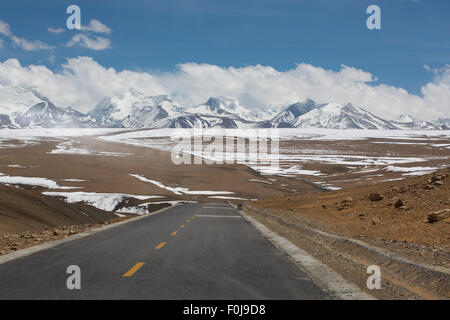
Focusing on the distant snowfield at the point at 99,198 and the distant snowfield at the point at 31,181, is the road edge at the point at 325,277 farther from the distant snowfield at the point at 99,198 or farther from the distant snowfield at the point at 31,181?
the distant snowfield at the point at 31,181

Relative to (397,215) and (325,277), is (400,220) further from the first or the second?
(325,277)

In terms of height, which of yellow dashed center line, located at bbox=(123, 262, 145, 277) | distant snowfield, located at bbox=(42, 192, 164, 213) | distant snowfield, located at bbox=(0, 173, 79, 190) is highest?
yellow dashed center line, located at bbox=(123, 262, 145, 277)

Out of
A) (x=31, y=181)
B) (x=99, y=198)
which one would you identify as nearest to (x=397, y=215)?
(x=99, y=198)

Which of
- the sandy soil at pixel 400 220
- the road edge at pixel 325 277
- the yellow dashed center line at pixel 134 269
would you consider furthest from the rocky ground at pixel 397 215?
the yellow dashed center line at pixel 134 269

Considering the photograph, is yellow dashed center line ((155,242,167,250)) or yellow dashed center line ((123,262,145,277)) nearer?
yellow dashed center line ((123,262,145,277))

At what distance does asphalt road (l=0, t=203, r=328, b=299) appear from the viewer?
7.81 meters

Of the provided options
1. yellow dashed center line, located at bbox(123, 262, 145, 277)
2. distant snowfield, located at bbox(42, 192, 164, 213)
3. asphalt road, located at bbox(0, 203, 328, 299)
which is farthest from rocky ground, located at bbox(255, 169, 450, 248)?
distant snowfield, located at bbox(42, 192, 164, 213)

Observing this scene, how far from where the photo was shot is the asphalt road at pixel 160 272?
25.6 ft

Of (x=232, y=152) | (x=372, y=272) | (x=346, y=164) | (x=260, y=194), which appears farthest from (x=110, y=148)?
(x=372, y=272)

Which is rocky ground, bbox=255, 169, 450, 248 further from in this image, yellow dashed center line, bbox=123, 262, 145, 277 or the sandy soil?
yellow dashed center line, bbox=123, 262, 145, 277

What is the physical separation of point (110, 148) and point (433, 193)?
6188 inches

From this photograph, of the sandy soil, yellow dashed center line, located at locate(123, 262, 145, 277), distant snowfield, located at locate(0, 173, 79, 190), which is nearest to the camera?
yellow dashed center line, located at locate(123, 262, 145, 277)

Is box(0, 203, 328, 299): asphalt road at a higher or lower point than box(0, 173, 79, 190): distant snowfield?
higher

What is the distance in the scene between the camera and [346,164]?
13838 centimetres
